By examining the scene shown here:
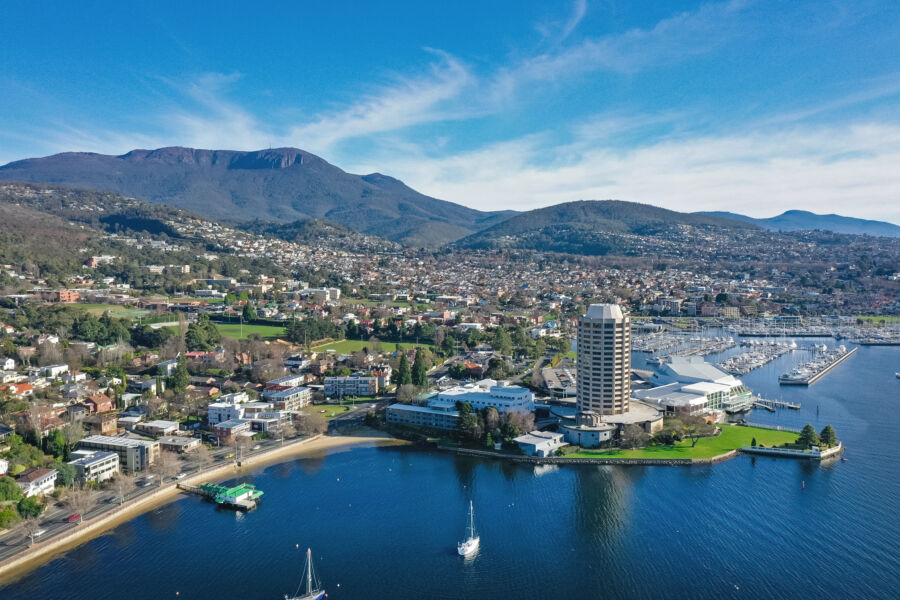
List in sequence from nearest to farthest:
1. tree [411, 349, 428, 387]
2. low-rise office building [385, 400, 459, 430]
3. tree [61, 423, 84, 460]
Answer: tree [61, 423, 84, 460] → low-rise office building [385, 400, 459, 430] → tree [411, 349, 428, 387]

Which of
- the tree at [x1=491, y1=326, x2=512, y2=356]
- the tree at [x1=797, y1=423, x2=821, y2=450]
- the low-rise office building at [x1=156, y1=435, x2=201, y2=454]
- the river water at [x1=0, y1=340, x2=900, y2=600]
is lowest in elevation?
the river water at [x1=0, y1=340, x2=900, y2=600]

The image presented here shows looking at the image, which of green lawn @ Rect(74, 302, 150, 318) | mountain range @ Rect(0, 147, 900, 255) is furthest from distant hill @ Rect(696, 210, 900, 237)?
green lawn @ Rect(74, 302, 150, 318)

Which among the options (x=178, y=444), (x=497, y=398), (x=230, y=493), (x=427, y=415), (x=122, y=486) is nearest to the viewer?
(x=230, y=493)

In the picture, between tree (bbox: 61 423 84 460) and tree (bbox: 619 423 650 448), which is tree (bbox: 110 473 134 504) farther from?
tree (bbox: 619 423 650 448)

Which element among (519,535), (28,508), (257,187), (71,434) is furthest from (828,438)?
(257,187)

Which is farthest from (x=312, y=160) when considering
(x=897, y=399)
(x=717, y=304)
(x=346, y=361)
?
(x=897, y=399)

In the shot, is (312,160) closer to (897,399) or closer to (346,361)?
(346,361)

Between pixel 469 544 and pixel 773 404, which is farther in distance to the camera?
pixel 773 404

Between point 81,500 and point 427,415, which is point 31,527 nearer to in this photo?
point 81,500
